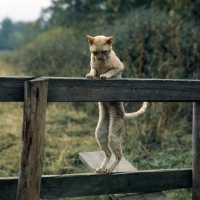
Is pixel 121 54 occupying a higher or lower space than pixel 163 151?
higher

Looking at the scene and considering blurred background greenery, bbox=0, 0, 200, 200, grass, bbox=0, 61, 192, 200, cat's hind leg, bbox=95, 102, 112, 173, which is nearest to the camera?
cat's hind leg, bbox=95, 102, 112, 173

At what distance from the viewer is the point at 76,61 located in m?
10.7

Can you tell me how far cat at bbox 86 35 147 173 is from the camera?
3621 millimetres

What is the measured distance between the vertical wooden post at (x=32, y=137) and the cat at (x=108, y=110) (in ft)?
3.47

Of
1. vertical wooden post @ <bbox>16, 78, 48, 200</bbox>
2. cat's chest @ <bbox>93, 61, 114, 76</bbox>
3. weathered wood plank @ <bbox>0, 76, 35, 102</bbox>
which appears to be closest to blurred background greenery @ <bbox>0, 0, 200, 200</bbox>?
cat's chest @ <bbox>93, 61, 114, 76</bbox>

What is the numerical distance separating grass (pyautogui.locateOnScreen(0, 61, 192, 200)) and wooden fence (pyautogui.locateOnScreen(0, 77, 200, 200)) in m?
0.99

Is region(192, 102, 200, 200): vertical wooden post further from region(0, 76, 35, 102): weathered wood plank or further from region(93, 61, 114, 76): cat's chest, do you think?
region(0, 76, 35, 102): weathered wood plank

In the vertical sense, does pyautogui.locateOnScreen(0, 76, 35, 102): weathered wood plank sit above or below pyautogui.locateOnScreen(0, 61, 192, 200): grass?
above

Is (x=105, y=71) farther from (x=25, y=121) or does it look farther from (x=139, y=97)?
(x=25, y=121)

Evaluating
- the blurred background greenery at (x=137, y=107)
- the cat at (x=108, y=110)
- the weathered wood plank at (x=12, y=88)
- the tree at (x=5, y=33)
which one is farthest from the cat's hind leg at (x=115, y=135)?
the tree at (x=5, y=33)

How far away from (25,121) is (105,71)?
1.34 metres

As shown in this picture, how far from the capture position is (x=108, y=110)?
12.3 feet

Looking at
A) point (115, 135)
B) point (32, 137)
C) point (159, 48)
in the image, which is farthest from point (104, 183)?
point (159, 48)

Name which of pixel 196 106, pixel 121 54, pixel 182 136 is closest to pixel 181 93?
pixel 196 106
